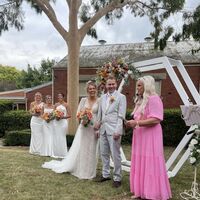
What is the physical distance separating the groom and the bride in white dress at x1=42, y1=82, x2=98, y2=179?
0.52 m

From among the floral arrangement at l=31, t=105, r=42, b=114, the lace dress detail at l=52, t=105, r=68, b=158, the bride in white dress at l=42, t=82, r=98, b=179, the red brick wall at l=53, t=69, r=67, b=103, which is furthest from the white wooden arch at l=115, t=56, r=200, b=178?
the red brick wall at l=53, t=69, r=67, b=103

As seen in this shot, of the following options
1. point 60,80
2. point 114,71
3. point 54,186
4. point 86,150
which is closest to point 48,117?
point 114,71

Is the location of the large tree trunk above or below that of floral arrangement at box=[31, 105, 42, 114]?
above

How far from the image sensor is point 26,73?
53.3 m

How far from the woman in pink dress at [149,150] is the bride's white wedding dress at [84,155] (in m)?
1.52

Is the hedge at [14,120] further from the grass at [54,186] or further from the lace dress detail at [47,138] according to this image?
the grass at [54,186]

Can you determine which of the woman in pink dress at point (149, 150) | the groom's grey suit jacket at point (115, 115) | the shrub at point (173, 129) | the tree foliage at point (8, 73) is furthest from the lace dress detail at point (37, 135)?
the tree foliage at point (8, 73)

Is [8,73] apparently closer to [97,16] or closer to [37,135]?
[97,16]

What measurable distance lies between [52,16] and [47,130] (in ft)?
18.8

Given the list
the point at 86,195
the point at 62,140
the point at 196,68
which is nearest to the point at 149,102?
the point at 86,195

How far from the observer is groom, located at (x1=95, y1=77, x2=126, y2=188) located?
5.95 meters

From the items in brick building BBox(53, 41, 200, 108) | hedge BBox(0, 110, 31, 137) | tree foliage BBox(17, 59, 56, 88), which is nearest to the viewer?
hedge BBox(0, 110, 31, 137)

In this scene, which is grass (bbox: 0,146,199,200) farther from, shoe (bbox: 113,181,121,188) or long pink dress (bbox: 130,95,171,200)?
long pink dress (bbox: 130,95,171,200)

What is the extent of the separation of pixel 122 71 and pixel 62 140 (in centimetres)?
331
